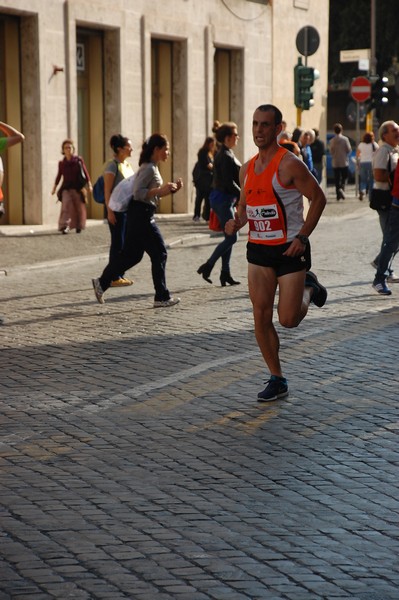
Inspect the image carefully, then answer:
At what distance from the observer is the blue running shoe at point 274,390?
8133 millimetres

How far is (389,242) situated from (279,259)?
5.90 m

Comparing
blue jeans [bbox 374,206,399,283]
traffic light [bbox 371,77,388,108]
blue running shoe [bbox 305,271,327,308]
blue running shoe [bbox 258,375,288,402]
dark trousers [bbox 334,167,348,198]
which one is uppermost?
traffic light [bbox 371,77,388,108]

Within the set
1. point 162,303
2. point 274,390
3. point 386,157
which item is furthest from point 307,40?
point 274,390

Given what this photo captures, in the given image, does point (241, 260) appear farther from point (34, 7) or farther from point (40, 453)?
point (40, 453)

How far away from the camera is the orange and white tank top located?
8047 mm

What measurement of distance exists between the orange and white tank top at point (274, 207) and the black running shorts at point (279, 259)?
4 cm

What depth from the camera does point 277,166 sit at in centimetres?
803

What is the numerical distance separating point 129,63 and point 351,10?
32.6 meters

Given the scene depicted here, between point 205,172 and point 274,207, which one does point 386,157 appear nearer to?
point 274,207

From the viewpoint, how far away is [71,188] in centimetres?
2269

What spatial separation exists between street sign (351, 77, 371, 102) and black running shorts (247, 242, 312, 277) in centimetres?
2815

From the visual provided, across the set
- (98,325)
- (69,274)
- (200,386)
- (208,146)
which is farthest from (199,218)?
(200,386)

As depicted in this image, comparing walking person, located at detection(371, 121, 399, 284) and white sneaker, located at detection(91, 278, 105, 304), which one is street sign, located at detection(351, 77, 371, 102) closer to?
walking person, located at detection(371, 121, 399, 284)

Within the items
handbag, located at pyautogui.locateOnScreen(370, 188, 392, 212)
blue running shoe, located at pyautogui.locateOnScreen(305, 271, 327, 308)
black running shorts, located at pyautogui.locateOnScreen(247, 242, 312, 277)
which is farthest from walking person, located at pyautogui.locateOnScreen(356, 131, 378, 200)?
black running shorts, located at pyautogui.locateOnScreen(247, 242, 312, 277)
